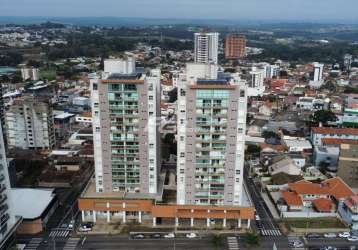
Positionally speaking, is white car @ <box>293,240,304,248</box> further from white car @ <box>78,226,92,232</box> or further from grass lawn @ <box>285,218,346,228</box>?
white car @ <box>78,226,92,232</box>

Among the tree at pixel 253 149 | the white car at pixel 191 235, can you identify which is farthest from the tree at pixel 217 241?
the tree at pixel 253 149

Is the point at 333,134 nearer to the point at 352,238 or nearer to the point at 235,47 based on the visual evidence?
the point at 352,238

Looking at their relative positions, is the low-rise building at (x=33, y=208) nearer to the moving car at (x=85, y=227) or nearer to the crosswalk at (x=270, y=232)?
the moving car at (x=85, y=227)

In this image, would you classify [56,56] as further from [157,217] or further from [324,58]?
[157,217]

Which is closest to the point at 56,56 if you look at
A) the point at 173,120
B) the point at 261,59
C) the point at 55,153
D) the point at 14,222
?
the point at 261,59

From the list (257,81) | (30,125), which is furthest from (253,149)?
(257,81)
